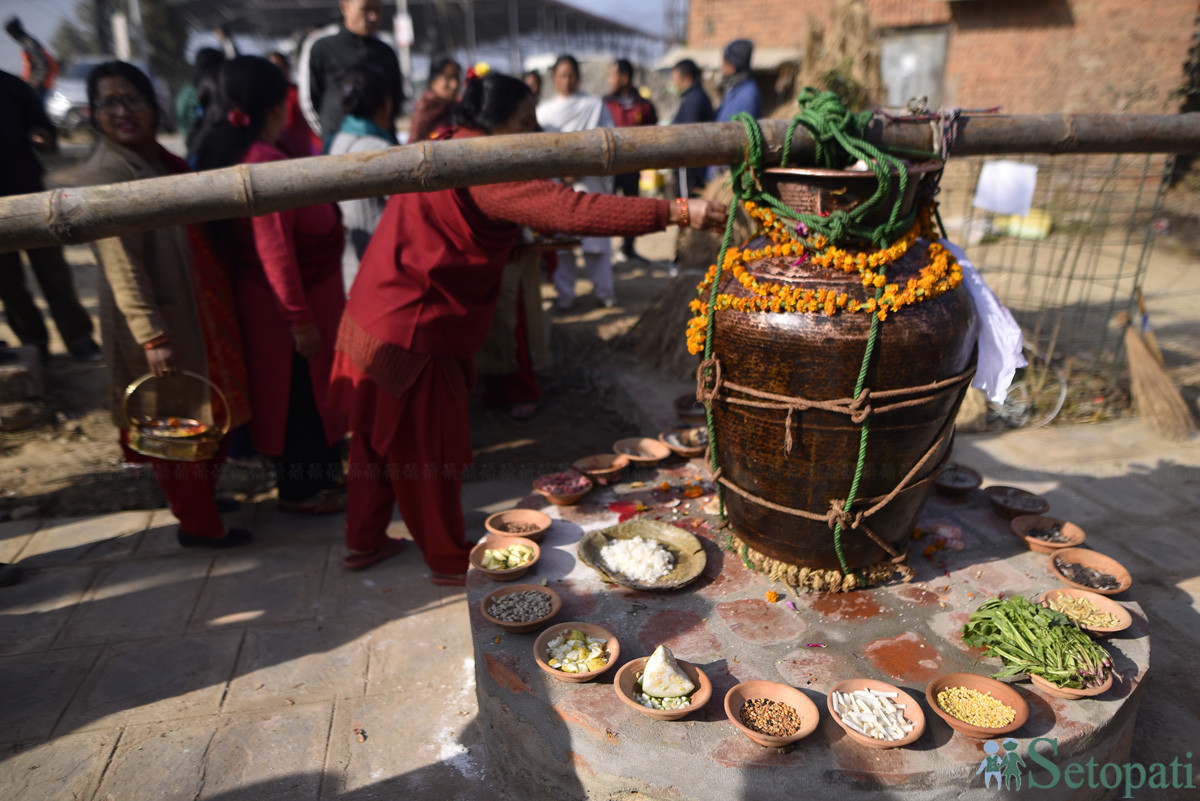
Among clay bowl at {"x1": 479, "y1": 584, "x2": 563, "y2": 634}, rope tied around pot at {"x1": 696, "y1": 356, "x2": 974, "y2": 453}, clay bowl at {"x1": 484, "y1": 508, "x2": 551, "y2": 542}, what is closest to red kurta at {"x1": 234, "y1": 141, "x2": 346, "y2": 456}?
clay bowl at {"x1": 484, "y1": 508, "x2": 551, "y2": 542}

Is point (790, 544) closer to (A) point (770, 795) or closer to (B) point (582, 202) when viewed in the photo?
(A) point (770, 795)

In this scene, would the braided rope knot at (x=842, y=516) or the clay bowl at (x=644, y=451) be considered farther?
the clay bowl at (x=644, y=451)

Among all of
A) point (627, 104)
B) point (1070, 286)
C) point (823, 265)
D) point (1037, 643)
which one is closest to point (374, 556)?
point (823, 265)

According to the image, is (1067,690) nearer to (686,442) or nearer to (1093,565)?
(1093,565)

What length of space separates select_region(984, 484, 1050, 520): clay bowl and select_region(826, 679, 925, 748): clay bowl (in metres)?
1.35

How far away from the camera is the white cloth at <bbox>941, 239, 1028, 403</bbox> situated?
257 centimetres

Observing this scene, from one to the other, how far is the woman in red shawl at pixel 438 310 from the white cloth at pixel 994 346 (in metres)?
0.99

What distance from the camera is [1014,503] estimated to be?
10.7ft

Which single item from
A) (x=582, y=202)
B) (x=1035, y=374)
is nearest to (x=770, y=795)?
(x=582, y=202)

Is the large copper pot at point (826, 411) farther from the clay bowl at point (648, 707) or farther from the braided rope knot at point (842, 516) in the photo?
the clay bowl at point (648, 707)

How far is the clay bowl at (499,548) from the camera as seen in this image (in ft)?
9.09

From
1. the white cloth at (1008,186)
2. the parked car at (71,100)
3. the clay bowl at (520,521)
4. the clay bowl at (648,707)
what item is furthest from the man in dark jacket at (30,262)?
the parked car at (71,100)

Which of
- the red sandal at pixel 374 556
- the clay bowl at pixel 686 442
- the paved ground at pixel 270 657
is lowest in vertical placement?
the paved ground at pixel 270 657

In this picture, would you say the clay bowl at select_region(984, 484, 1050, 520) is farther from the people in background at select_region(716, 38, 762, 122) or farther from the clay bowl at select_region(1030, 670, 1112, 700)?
the people in background at select_region(716, 38, 762, 122)
